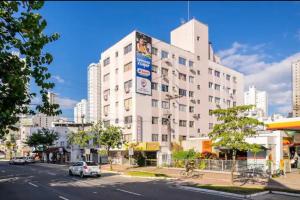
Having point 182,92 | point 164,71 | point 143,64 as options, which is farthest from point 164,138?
point 143,64

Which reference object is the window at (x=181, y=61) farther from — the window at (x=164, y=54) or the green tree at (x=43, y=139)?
the green tree at (x=43, y=139)

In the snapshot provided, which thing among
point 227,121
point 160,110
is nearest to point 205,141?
point 160,110

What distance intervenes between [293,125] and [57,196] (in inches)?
1086

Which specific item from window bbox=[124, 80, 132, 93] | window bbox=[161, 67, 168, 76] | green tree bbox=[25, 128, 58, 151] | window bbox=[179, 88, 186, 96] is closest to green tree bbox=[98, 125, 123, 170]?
window bbox=[124, 80, 132, 93]

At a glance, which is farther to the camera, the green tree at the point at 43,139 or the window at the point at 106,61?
the green tree at the point at 43,139

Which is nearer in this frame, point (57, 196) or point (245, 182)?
point (57, 196)

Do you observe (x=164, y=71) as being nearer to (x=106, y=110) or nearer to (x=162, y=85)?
(x=162, y=85)

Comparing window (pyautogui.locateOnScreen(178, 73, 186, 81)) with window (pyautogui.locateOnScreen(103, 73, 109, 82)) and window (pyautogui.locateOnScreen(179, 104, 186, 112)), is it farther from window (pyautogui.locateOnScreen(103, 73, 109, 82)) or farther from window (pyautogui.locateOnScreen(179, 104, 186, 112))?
window (pyautogui.locateOnScreen(103, 73, 109, 82))

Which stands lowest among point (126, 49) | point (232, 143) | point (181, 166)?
point (181, 166)

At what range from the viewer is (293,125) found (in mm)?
37969

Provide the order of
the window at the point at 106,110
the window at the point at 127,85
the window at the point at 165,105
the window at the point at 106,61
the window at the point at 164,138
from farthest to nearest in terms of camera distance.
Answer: the window at the point at 106,61
the window at the point at 106,110
the window at the point at 165,105
the window at the point at 164,138
the window at the point at 127,85

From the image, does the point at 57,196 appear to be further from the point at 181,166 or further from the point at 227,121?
the point at 181,166

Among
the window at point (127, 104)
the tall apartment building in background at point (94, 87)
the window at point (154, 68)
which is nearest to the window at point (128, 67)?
the window at point (154, 68)

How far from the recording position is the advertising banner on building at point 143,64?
5612 cm
